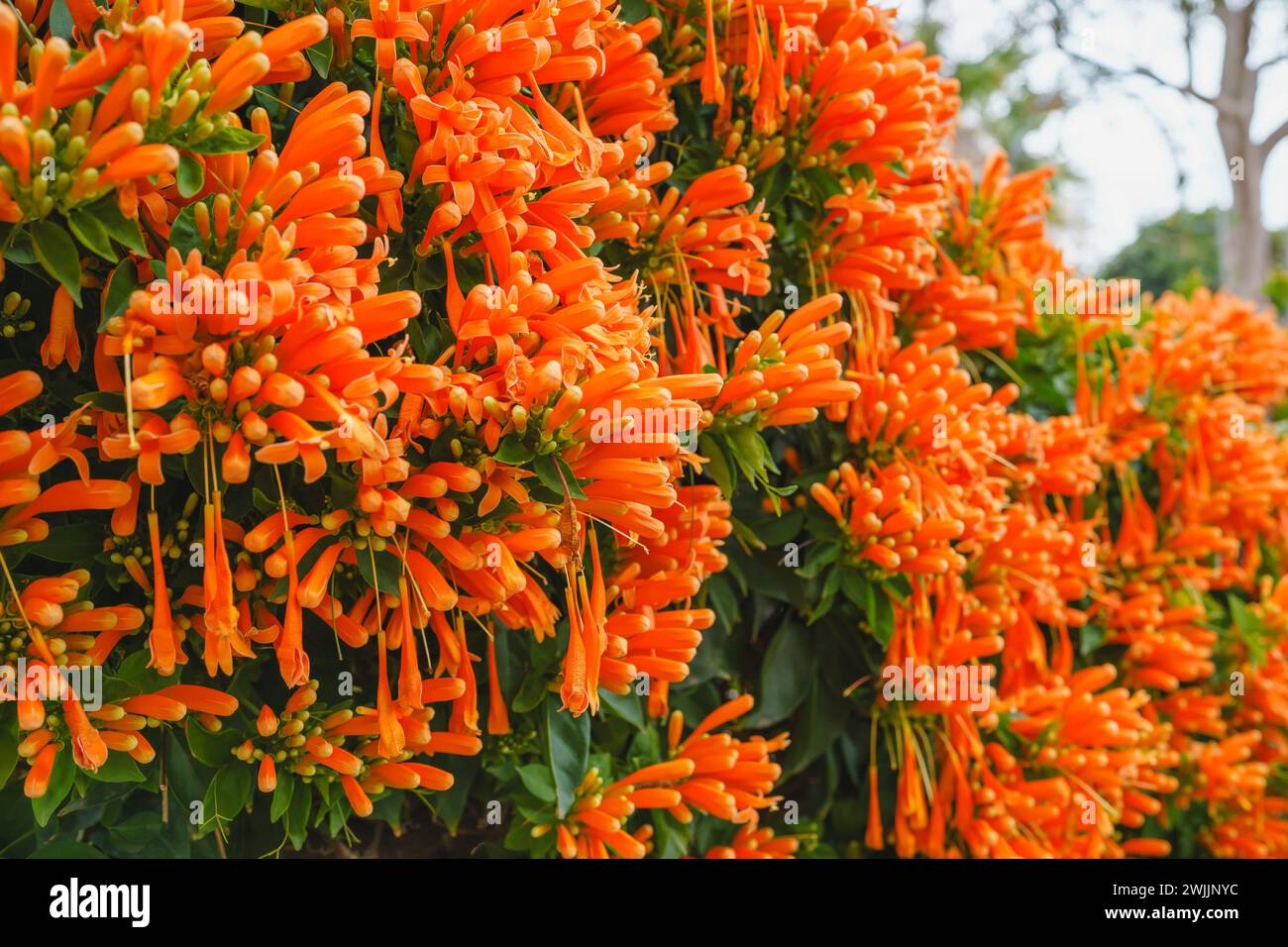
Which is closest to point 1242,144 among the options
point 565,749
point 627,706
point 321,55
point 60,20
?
point 627,706

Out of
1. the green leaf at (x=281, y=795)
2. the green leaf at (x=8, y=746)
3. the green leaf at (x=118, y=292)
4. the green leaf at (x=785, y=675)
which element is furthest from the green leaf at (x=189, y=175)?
the green leaf at (x=785, y=675)

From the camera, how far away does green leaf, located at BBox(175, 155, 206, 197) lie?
1032 millimetres

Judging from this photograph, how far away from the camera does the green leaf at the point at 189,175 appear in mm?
1032

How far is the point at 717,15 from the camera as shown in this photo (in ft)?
5.26

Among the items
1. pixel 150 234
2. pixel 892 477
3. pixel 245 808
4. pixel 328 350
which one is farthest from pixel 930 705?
pixel 150 234

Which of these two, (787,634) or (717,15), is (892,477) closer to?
(787,634)

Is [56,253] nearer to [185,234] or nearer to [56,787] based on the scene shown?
[185,234]

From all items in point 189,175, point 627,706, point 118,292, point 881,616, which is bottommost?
point 627,706

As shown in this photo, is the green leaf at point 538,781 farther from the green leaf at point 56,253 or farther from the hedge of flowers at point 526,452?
the green leaf at point 56,253

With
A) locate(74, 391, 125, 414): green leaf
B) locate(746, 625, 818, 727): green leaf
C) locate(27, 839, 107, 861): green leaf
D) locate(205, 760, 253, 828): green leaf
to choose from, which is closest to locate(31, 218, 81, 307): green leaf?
locate(74, 391, 125, 414): green leaf

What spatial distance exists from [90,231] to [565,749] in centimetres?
96

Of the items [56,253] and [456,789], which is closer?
[56,253]

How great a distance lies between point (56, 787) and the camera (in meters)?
1.12

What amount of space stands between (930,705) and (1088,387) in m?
1.09
